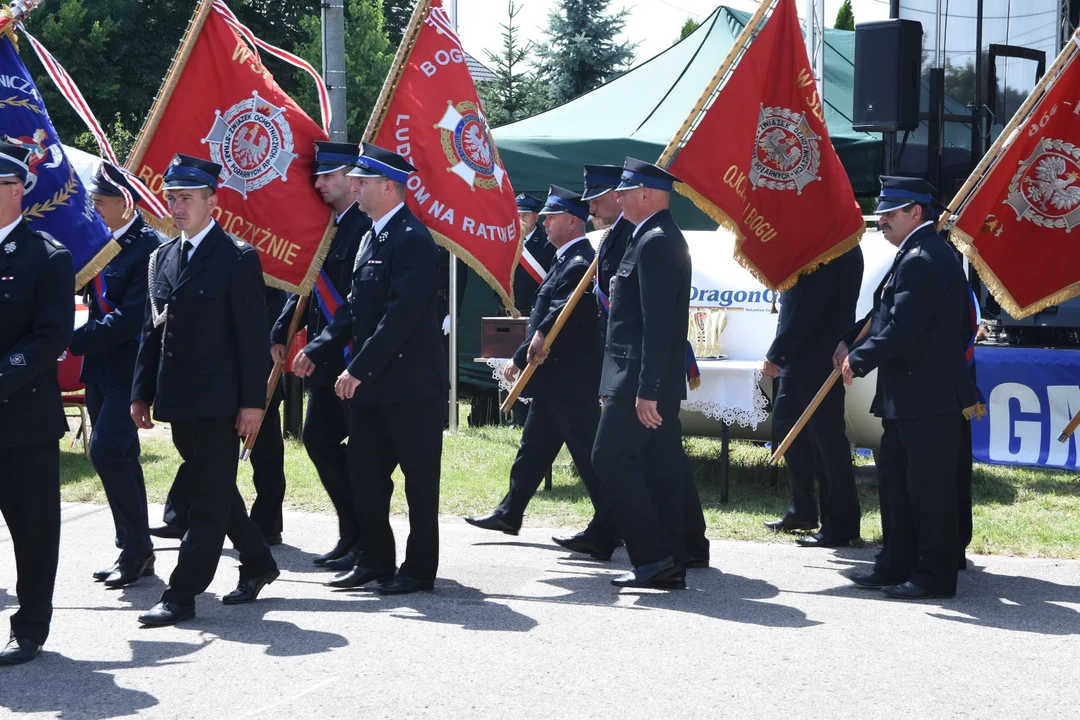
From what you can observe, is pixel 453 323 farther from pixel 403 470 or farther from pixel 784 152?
pixel 403 470

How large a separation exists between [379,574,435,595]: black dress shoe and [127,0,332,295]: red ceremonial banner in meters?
1.63

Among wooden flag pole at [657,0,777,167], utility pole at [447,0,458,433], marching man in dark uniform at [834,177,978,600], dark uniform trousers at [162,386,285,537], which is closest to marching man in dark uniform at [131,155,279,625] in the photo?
dark uniform trousers at [162,386,285,537]

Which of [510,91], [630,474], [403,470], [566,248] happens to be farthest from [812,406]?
[510,91]

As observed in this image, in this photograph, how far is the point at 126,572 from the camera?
6.56 metres

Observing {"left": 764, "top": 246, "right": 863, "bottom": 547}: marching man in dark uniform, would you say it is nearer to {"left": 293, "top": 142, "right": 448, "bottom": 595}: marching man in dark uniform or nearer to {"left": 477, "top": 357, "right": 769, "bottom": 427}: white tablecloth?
{"left": 477, "top": 357, "right": 769, "bottom": 427}: white tablecloth

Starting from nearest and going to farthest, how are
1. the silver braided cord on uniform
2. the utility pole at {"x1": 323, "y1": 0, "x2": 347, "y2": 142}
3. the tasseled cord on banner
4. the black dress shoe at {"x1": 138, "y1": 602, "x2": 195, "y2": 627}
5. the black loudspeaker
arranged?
1. the black dress shoe at {"x1": 138, "y1": 602, "x2": 195, "y2": 627}
2. the silver braided cord on uniform
3. the tasseled cord on banner
4. the black loudspeaker
5. the utility pole at {"x1": 323, "y1": 0, "x2": 347, "y2": 142}

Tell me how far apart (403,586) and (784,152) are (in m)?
3.09

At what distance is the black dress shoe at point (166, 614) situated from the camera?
5.75 metres

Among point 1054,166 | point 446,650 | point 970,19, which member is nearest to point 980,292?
point 970,19

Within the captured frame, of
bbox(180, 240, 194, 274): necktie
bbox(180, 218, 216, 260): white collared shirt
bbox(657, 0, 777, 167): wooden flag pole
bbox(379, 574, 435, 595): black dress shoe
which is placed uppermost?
bbox(657, 0, 777, 167): wooden flag pole

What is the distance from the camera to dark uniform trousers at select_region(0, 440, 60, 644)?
5.23m

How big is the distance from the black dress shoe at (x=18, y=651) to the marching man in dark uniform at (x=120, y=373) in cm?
129

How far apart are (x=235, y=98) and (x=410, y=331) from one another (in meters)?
1.94

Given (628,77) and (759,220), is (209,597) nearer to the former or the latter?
(759,220)
